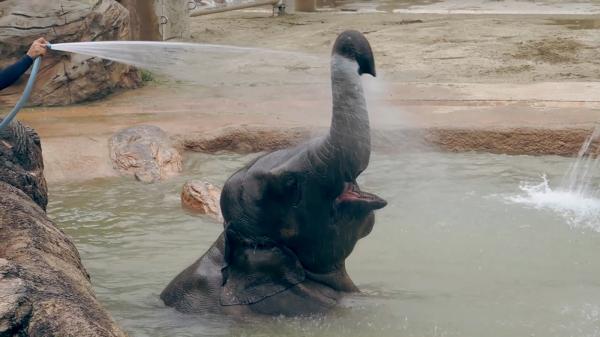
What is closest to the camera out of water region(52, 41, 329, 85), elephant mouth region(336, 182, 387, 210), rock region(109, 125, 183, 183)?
elephant mouth region(336, 182, 387, 210)

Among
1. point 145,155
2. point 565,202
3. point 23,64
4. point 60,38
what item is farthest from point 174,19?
point 23,64

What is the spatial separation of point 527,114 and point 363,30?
21.0ft

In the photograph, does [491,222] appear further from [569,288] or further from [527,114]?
[527,114]

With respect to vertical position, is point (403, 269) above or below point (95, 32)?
below

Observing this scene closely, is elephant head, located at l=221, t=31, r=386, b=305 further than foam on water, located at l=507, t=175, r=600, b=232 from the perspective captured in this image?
No

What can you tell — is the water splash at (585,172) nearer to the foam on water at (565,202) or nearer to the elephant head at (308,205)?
the foam on water at (565,202)

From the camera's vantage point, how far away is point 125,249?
6141mm

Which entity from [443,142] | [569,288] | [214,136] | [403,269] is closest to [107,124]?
[214,136]

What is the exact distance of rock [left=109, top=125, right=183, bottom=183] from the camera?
7867 millimetres

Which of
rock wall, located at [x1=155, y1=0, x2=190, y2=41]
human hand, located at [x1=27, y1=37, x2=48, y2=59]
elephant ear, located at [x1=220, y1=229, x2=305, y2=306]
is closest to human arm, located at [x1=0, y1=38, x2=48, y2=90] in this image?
human hand, located at [x1=27, y1=37, x2=48, y2=59]

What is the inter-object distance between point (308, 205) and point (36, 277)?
1.25m

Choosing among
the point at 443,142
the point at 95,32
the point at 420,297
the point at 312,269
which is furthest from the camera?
the point at 95,32

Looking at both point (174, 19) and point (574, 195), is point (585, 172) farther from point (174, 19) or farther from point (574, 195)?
point (174, 19)

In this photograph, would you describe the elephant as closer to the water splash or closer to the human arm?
the human arm
